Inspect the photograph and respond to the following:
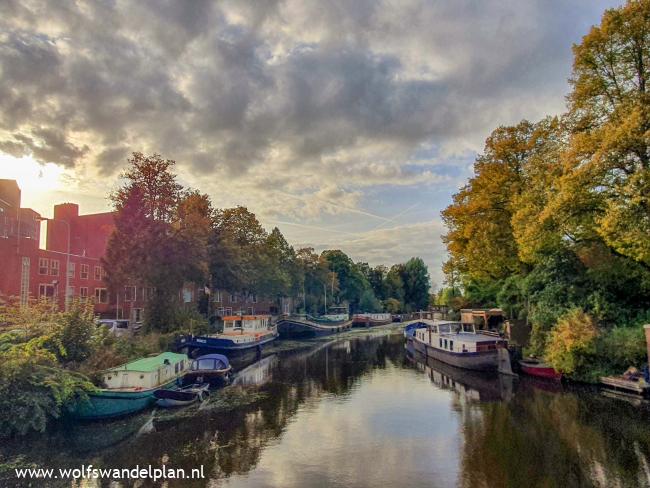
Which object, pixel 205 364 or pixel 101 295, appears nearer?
pixel 205 364

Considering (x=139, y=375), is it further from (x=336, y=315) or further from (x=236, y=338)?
(x=336, y=315)

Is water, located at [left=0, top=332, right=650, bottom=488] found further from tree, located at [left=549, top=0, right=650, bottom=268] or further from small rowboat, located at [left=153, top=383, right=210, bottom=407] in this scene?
tree, located at [left=549, top=0, right=650, bottom=268]

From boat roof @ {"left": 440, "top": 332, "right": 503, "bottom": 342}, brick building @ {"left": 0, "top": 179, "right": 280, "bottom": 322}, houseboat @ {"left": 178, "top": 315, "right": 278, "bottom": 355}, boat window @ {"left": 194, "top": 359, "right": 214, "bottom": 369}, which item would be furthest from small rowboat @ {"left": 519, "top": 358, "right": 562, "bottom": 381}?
brick building @ {"left": 0, "top": 179, "right": 280, "bottom": 322}

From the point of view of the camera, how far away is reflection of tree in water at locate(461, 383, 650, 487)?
1456 cm

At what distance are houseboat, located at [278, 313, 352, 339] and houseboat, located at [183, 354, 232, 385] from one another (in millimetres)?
42313

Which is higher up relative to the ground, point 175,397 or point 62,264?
point 62,264

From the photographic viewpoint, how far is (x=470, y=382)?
32.5 m

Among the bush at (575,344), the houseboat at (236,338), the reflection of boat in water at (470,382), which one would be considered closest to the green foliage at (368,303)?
the houseboat at (236,338)

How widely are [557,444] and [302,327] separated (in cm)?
6093

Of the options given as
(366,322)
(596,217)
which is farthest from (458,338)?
(366,322)

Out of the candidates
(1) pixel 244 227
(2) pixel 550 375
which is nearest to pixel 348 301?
(1) pixel 244 227

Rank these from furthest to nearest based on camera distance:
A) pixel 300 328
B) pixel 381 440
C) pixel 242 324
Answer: pixel 300 328, pixel 242 324, pixel 381 440

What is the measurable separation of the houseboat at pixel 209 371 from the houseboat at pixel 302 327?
4231cm

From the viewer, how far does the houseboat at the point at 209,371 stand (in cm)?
2992
